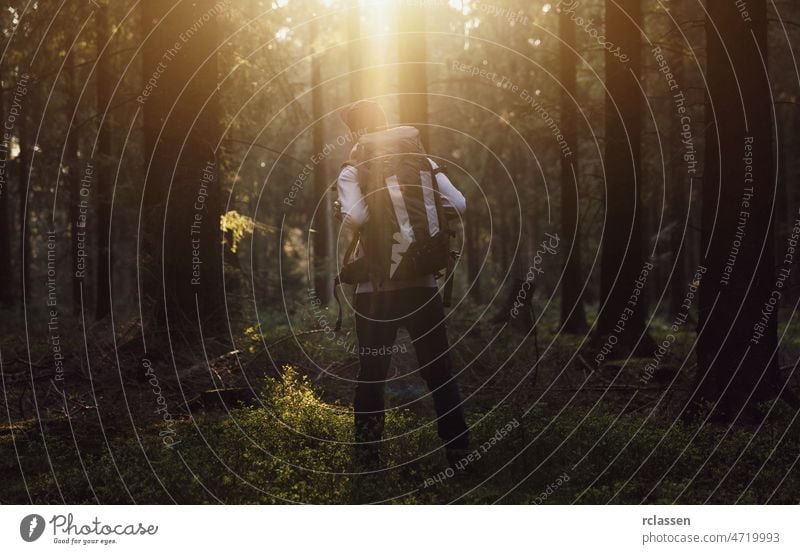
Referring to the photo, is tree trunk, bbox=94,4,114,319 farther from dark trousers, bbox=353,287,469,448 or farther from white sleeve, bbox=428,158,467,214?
dark trousers, bbox=353,287,469,448

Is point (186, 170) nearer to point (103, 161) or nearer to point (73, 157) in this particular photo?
point (103, 161)

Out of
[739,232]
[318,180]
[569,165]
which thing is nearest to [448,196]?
[739,232]

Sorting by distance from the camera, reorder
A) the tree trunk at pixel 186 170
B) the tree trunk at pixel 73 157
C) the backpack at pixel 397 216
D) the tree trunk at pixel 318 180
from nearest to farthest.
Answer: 1. the backpack at pixel 397 216
2. the tree trunk at pixel 186 170
3. the tree trunk at pixel 73 157
4. the tree trunk at pixel 318 180

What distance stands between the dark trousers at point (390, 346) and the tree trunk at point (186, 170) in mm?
4458

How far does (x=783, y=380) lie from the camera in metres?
8.00

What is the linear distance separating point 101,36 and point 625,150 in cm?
909

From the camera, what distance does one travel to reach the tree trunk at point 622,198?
44.4 ft

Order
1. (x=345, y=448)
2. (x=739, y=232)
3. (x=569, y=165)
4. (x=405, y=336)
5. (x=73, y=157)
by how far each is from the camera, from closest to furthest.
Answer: (x=345, y=448) < (x=739, y=232) < (x=405, y=336) < (x=569, y=165) < (x=73, y=157)

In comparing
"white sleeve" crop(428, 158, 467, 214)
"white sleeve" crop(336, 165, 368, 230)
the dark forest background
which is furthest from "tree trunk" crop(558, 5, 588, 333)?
"white sleeve" crop(336, 165, 368, 230)

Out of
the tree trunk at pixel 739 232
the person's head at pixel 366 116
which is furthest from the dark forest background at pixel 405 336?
the person's head at pixel 366 116

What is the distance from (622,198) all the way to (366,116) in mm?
7849

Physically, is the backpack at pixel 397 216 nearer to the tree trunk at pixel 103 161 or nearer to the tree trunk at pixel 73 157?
the tree trunk at pixel 103 161

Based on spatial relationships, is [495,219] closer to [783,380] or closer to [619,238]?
[619,238]

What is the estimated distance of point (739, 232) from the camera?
7789 millimetres
